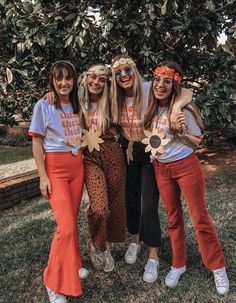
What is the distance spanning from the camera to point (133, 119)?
3596mm

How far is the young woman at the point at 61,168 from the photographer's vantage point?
3221 millimetres

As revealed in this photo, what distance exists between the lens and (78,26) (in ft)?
15.4

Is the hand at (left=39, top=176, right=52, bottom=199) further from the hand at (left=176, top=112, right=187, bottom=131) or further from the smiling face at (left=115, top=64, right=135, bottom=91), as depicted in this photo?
the hand at (left=176, top=112, right=187, bottom=131)

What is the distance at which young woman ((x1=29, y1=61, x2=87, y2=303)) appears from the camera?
322 centimetres

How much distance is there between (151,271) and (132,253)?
1.21 ft

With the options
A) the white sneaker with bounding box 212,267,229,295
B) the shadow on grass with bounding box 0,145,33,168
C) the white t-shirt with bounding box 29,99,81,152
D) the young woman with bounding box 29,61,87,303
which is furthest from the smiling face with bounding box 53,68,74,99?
the shadow on grass with bounding box 0,145,33,168

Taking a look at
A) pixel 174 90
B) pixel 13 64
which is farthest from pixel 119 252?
pixel 13 64

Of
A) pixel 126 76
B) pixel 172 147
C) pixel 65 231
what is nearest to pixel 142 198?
pixel 172 147

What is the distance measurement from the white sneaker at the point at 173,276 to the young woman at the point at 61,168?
0.80 m

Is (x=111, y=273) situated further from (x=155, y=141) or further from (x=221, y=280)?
(x=155, y=141)

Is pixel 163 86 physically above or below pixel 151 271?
above

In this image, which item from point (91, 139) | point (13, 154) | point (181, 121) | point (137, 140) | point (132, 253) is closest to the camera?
point (181, 121)

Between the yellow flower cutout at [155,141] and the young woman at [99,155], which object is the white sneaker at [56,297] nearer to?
the young woman at [99,155]

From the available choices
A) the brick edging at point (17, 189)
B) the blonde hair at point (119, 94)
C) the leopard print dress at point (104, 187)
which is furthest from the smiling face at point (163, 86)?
the brick edging at point (17, 189)
